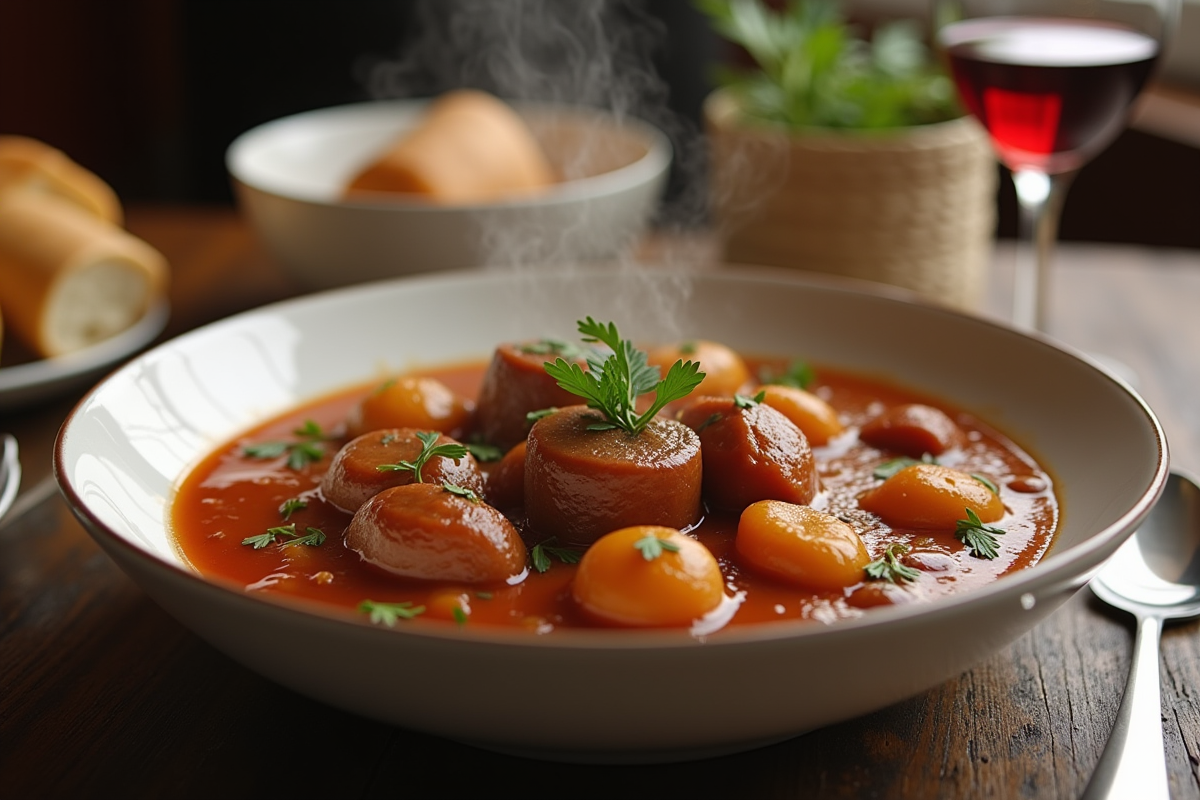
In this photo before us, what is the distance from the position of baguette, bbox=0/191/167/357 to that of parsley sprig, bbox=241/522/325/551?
1.40 m

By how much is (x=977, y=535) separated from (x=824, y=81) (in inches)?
84.4

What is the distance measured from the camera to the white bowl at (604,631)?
Result: 4.00ft

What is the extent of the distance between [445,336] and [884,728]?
1416 millimetres

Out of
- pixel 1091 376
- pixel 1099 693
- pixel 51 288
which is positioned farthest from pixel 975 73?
pixel 51 288

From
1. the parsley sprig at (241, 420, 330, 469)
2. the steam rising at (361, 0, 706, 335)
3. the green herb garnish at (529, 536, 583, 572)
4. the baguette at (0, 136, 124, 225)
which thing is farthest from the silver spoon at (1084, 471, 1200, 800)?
the baguette at (0, 136, 124, 225)

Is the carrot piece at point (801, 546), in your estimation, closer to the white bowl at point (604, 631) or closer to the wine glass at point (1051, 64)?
the white bowl at point (604, 631)

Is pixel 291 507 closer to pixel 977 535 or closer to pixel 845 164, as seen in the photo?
pixel 977 535

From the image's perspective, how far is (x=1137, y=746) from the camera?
151 centimetres

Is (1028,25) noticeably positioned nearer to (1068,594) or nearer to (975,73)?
(975,73)

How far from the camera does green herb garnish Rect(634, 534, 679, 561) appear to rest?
152cm

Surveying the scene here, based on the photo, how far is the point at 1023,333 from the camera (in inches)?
89.4

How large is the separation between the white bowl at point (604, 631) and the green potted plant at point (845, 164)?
2.90 ft

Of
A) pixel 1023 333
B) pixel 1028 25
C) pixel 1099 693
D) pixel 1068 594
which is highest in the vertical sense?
pixel 1028 25

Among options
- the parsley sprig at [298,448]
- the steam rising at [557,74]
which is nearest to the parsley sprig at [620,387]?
the parsley sprig at [298,448]
